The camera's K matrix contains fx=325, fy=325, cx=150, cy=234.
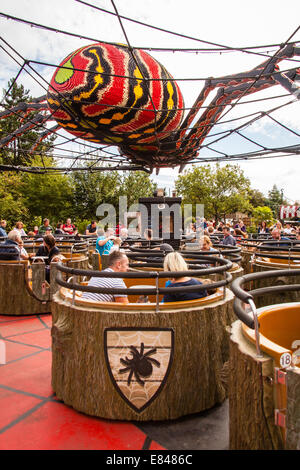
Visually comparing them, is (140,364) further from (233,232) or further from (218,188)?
(218,188)

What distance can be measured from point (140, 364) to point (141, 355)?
0.21ft

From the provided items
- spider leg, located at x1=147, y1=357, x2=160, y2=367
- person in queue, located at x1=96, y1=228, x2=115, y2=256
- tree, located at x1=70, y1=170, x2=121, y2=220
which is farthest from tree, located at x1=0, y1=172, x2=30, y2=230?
spider leg, located at x1=147, y1=357, x2=160, y2=367

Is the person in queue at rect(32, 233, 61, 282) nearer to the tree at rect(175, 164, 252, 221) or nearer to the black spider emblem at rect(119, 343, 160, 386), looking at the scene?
the black spider emblem at rect(119, 343, 160, 386)

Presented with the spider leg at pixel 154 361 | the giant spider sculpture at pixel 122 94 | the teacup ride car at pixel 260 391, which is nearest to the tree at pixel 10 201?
the giant spider sculpture at pixel 122 94

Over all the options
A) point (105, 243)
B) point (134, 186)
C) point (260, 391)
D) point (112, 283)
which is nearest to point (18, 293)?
point (105, 243)

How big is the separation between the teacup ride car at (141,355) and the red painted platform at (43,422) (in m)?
0.10

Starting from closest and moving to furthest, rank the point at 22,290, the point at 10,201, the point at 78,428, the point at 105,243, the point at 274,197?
1. the point at 78,428
2. the point at 22,290
3. the point at 105,243
4. the point at 10,201
5. the point at 274,197

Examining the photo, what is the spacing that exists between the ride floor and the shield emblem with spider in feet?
0.72

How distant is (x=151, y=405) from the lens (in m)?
2.30

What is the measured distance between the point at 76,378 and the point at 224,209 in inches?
1318

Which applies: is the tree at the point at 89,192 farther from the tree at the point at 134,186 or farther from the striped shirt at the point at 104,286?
the striped shirt at the point at 104,286

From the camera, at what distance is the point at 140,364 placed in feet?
7.46

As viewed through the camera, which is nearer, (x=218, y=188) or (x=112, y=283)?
(x=112, y=283)
